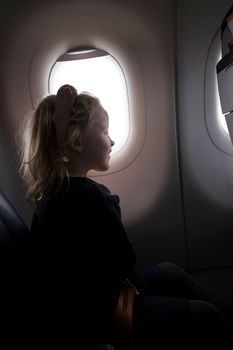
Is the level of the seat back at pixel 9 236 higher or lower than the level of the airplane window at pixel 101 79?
lower

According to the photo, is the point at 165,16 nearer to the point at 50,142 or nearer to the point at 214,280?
the point at 50,142

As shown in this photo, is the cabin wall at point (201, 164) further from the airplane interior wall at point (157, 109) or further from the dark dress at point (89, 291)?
the dark dress at point (89, 291)

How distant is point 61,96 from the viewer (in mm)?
994

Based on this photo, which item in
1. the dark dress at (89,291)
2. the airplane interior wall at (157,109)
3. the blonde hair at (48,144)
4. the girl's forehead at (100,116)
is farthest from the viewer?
the airplane interior wall at (157,109)

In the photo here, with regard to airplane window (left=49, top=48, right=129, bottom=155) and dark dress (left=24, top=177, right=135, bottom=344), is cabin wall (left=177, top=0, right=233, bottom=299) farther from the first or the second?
dark dress (left=24, top=177, right=135, bottom=344)

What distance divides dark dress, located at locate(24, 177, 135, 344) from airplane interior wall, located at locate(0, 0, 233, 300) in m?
0.64

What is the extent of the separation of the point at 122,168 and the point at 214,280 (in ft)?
2.46

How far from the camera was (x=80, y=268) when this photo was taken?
2.90 feet

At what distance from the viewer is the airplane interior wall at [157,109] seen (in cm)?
130

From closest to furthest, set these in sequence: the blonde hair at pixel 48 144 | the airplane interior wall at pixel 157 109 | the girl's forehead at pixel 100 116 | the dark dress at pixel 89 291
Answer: the dark dress at pixel 89 291, the blonde hair at pixel 48 144, the girl's forehead at pixel 100 116, the airplane interior wall at pixel 157 109

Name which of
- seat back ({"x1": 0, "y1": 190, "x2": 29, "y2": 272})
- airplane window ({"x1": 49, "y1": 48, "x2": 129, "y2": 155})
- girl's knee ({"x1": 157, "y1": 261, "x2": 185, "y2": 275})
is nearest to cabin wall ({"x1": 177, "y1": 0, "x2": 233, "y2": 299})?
airplane window ({"x1": 49, "y1": 48, "x2": 129, "y2": 155})

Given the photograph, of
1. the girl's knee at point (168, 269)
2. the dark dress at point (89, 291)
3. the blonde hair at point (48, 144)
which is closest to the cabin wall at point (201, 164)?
the girl's knee at point (168, 269)

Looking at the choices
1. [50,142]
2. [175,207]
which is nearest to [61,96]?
[50,142]

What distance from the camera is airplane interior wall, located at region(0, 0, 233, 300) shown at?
4.25ft
